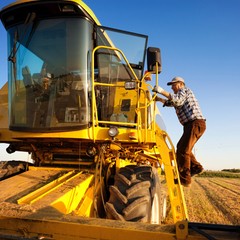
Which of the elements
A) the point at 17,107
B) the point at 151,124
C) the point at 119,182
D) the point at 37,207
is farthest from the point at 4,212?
the point at 151,124

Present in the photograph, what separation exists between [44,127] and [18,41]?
154 cm

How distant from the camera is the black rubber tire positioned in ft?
11.7

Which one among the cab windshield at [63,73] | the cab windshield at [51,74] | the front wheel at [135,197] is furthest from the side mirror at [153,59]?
the front wheel at [135,197]

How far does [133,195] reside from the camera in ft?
12.5

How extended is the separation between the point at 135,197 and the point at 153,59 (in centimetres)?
217

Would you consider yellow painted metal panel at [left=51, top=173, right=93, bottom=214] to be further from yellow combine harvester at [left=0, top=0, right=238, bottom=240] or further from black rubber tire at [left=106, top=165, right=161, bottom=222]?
black rubber tire at [left=106, top=165, right=161, bottom=222]

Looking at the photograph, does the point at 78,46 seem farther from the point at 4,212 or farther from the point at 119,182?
the point at 4,212

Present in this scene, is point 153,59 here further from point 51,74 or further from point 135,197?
point 135,197

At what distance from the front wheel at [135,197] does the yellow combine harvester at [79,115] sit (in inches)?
0.5

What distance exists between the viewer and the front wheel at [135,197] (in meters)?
3.58

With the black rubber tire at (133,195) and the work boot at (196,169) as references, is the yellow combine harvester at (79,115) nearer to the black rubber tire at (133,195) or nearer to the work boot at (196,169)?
the black rubber tire at (133,195)

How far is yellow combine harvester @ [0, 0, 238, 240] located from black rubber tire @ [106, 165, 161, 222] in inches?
0.5

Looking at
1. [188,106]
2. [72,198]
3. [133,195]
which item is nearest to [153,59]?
[188,106]

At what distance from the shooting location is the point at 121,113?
5.27m
